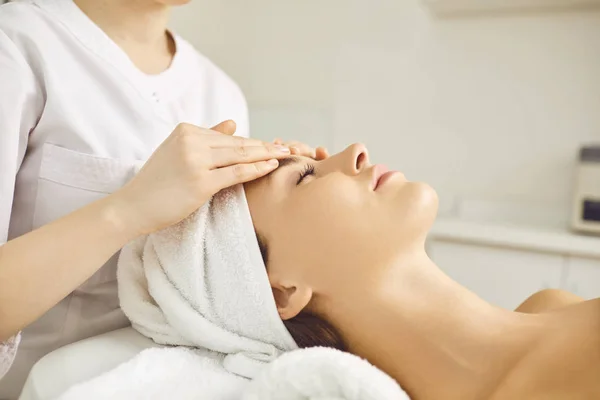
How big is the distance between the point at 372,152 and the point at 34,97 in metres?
1.45

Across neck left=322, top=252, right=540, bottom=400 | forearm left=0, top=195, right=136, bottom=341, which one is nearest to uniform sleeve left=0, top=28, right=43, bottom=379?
forearm left=0, top=195, right=136, bottom=341

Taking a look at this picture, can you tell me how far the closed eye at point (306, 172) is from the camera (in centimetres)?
90

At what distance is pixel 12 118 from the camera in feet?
3.03

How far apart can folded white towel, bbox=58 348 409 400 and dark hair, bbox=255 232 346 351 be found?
4.2 inches

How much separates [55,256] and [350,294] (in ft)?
1.42

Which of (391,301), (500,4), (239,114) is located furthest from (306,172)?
(500,4)

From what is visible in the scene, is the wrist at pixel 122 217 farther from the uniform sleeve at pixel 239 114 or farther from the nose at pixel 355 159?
the uniform sleeve at pixel 239 114

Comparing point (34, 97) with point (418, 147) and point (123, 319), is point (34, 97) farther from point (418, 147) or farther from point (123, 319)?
point (418, 147)

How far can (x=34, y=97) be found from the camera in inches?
38.6

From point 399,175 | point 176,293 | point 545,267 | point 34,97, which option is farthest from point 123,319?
point 545,267

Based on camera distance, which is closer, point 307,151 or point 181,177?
point 181,177

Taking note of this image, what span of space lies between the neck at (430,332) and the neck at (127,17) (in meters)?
0.77

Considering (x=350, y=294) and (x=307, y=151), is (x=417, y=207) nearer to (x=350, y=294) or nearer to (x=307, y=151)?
(x=350, y=294)

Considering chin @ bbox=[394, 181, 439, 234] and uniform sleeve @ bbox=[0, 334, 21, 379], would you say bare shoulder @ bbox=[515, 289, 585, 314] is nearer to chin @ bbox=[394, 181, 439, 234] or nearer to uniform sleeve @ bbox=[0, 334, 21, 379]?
chin @ bbox=[394, 181, 439, 234]
